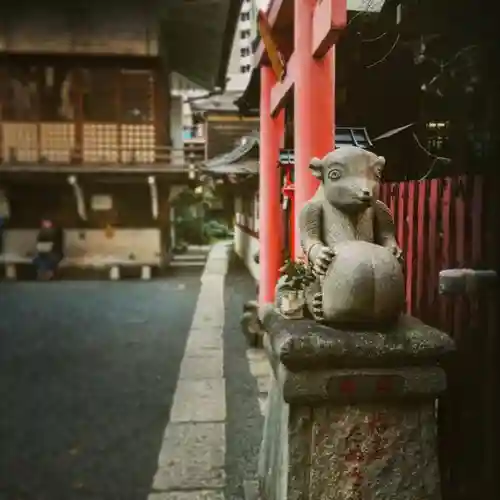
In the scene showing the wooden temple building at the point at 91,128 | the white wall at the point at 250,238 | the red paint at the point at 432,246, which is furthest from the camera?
the wooden temple building at the point at 91,128

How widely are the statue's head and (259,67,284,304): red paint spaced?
14.5 feet

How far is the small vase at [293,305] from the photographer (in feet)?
10.3

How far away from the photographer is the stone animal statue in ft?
8.94

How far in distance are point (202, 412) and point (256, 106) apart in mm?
7220

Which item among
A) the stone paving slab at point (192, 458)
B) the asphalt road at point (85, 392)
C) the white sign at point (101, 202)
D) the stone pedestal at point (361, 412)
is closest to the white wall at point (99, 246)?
the white sign at point (101, 202)

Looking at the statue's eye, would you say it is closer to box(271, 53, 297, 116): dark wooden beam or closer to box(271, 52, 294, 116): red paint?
box(271, 52, 294, 116): red paint

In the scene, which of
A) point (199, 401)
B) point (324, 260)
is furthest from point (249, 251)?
point (324, 260)

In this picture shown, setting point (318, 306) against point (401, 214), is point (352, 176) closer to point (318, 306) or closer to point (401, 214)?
point (318, 306)

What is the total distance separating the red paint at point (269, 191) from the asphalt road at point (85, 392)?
1.62 meters

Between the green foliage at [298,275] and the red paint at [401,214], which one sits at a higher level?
the red paint at [401,214]

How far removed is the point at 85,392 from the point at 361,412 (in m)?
4.24

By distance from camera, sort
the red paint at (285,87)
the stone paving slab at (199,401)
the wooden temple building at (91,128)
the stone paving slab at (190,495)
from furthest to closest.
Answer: the wooden temple building at (91,128) → the stone paving slab at (199,401) → the red paint at (285,87) → the stone paving slab at (190,495)

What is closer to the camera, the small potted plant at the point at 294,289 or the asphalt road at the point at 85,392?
the small potted plant at the point at 294,289

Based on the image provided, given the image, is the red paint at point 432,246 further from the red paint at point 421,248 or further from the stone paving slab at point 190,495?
the stone paving slab at point 190,495
